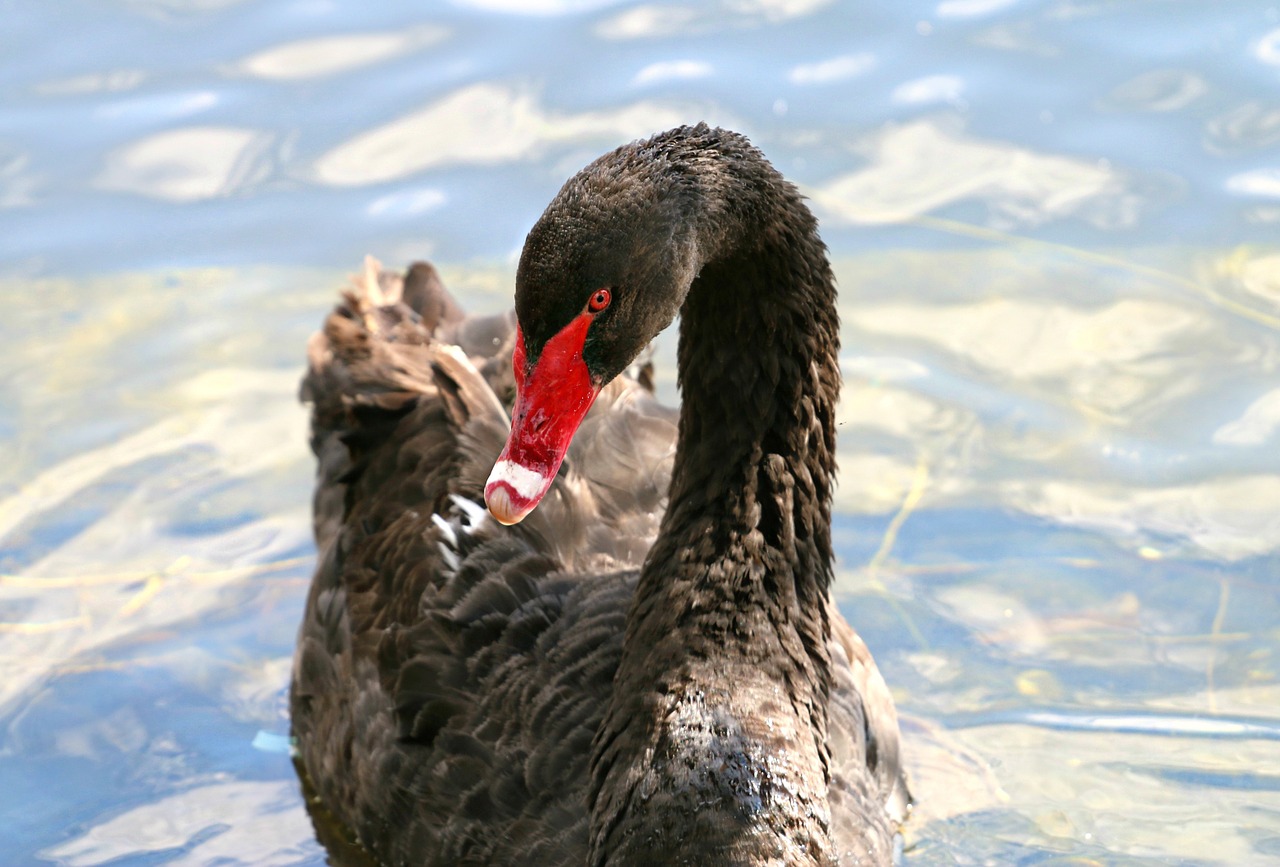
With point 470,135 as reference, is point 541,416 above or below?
below

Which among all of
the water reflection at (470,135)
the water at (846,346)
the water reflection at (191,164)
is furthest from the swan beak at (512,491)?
the water reflection at (191,164)

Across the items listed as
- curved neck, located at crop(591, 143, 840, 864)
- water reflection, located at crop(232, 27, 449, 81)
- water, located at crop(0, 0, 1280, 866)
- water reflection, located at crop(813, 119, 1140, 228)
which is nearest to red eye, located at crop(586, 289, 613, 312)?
curved neck, located at crop(591, 143, 840, 864)

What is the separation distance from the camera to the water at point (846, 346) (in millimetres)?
6078

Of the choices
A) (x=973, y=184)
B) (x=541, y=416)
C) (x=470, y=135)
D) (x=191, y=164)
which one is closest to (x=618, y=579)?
(x=541, y=416)

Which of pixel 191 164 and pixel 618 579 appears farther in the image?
pixel 191 164

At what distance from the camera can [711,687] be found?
4.71 metres

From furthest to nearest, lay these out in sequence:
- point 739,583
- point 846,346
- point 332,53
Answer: point 332,53 → point 846,346 → point 739,583

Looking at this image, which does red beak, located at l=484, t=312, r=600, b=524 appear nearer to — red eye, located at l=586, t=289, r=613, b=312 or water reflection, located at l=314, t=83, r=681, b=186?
red eye, located at l=586, t=289, r=613, b=312

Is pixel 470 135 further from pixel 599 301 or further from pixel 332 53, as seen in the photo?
pixel 599 301

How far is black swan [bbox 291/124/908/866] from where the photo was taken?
168 inches

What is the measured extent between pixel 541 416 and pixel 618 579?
3.79 ft

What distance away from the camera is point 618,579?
5.29 metres

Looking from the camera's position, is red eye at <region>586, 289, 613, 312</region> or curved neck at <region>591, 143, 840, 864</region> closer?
red eye at <region>586, 289, 613, 312</region>

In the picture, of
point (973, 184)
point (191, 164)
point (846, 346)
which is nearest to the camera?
point (846, 346)
